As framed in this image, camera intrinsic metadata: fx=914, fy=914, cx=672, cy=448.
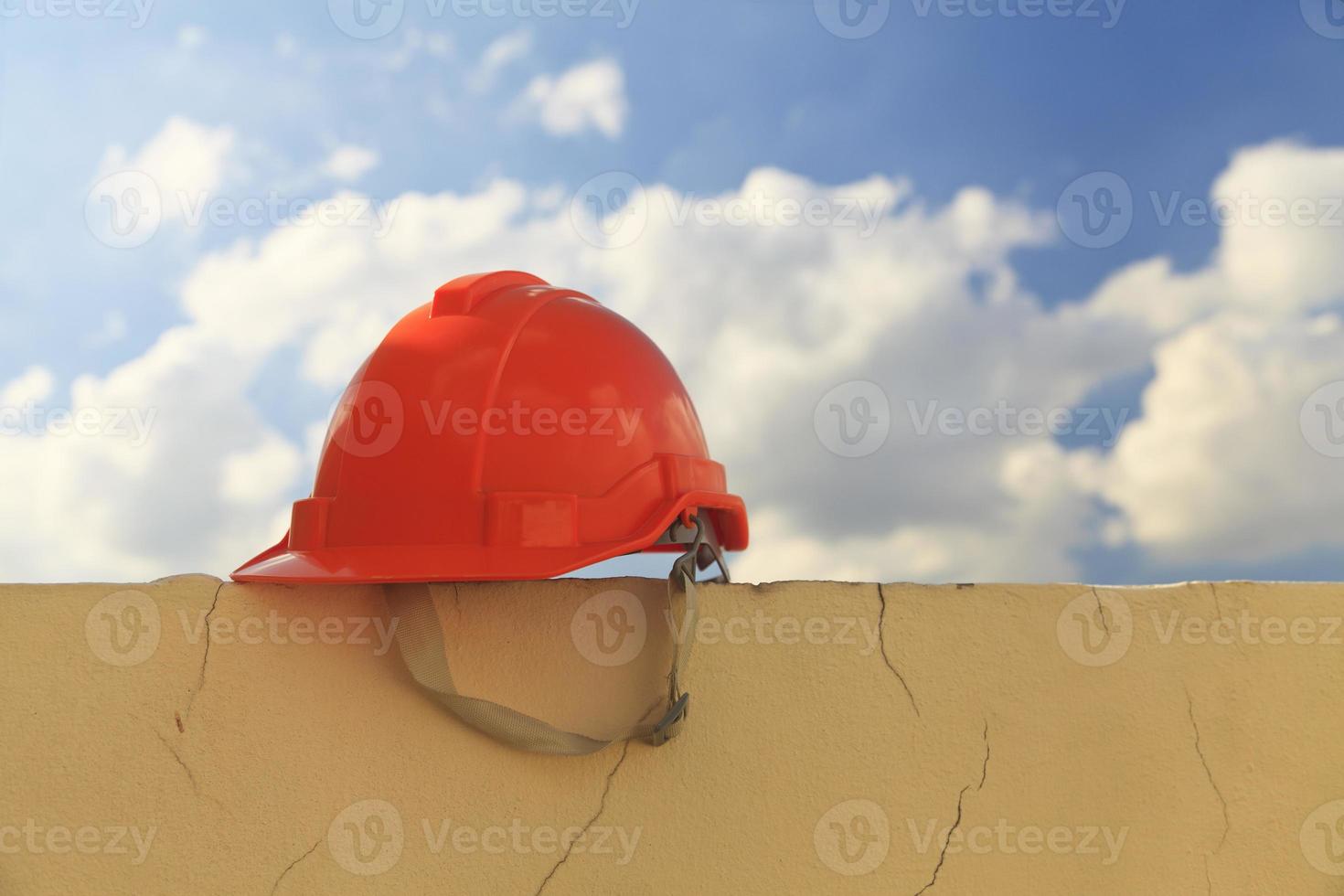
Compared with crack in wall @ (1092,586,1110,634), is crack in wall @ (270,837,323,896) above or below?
below

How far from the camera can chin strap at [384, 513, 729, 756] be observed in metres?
1.89

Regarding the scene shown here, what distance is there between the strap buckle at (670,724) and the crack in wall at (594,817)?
0.29ft

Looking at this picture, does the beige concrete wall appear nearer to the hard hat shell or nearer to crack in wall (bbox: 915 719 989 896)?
crack in wall (bbox: 915 719 989 896)

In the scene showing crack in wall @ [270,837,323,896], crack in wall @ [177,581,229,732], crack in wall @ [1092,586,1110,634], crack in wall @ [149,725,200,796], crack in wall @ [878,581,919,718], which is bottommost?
crack in wall @ [270,837,323,896]

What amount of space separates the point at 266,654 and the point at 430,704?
0.37m

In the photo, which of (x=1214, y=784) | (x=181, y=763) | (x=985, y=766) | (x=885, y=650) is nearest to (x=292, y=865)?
(x=181, y=763)

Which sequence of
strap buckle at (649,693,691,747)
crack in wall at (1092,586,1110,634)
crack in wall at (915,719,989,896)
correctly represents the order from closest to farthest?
1. strap buckle at (649,693,691,747)
2. crack in wall at (915,719,989,896)
3. crack in wall at (1092,586,1110,634)

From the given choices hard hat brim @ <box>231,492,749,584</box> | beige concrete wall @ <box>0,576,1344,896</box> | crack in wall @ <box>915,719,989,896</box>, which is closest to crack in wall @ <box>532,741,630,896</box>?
beige concrete wall @ <box>0,576,1344,896</box>

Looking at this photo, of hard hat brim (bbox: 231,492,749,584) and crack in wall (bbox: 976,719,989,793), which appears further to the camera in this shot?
crack in wall (bbox: 976,719,989,793)

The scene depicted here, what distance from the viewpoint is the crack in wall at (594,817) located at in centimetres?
193

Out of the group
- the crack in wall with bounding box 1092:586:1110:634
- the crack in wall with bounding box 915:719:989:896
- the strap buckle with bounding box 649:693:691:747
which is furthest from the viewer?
the crack in wall with bounding box 1092:586:1110:634

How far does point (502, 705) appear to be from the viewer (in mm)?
1957

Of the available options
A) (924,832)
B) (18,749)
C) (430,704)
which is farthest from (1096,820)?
(18,749)

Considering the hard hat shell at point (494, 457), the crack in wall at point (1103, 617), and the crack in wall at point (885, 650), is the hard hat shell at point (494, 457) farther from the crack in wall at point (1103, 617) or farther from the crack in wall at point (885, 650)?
the crack in wall at point (1103, 617)
